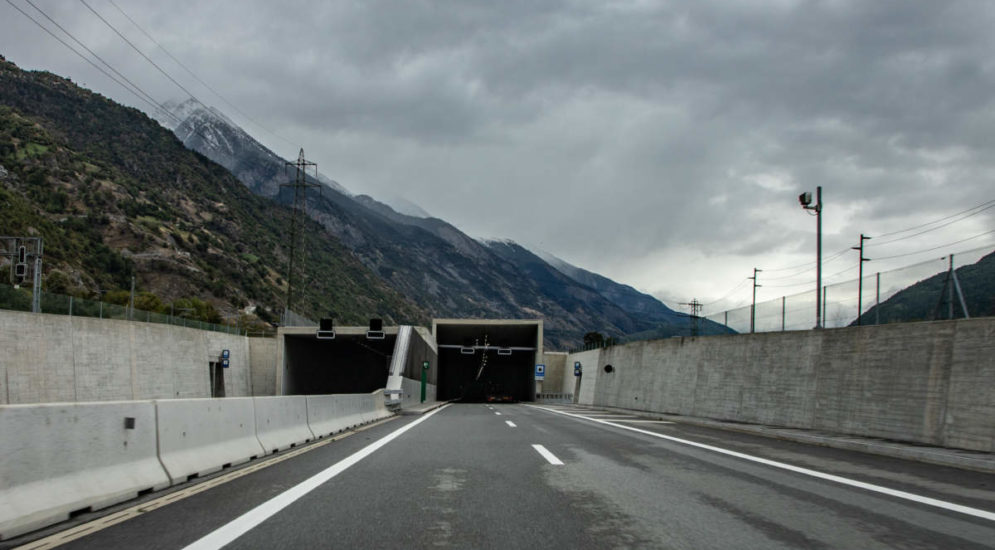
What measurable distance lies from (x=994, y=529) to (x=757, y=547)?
8.04 ft

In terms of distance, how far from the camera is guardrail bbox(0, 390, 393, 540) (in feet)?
17.7

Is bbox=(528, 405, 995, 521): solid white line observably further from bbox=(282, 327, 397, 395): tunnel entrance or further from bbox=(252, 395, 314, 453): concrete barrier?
bbox=(282, 327, 397, 395): tunnel entrance

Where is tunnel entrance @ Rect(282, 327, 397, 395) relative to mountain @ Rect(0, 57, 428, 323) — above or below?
below

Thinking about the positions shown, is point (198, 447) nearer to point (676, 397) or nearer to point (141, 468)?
point (141, 468)

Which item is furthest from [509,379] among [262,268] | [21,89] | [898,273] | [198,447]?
[21,89]

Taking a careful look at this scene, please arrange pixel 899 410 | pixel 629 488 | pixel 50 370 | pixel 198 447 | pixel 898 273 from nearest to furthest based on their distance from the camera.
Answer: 1. pixel 629 488
2. pixel 198 447
3. pixel 899 410
4. pixel 898 273
5. pixel 50 370

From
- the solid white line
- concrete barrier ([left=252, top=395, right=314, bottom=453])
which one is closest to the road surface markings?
concrete barrier ([left=252, top=395, right=314, bottom=453])

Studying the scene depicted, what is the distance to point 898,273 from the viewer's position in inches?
685

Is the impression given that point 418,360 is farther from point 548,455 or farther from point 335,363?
point 548,455

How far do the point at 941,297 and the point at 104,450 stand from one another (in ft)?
51.6

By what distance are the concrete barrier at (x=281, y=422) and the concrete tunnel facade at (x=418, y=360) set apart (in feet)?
69.8

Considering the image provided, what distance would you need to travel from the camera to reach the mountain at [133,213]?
80812 mm

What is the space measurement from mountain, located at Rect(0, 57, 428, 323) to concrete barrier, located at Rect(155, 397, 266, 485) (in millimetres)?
68845

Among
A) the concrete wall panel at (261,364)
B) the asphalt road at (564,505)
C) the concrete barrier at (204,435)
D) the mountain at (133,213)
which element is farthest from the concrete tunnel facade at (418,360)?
the asphalt road at (564,505)
